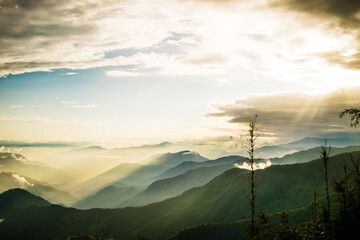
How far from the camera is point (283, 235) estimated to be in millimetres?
35531

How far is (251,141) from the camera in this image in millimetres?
25453

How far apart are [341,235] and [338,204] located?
5.61 metres

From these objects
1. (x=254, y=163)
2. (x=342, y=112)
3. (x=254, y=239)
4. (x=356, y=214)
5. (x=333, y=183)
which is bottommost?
(x=254, y=239)

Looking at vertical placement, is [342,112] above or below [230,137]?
above

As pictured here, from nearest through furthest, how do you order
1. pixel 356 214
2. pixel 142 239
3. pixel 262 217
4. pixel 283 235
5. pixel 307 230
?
pixel 142 239 → pixel 356 214 → pixel 307 230 → pixel 283 235 → pixel 262 217

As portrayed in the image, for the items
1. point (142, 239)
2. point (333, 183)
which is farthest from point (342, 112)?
point (142, 239)

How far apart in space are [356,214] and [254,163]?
9.11m

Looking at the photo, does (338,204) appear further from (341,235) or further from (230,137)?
(230,137)

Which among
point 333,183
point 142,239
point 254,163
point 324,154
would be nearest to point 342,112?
point 324,154

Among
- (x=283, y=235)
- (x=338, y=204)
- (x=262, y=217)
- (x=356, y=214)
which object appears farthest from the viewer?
(x=262, y=217)

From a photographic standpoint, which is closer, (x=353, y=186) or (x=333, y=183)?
(x=333, y=183)

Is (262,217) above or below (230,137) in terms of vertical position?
below

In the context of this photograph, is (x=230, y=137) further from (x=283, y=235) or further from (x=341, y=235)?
(x=283, y=235)

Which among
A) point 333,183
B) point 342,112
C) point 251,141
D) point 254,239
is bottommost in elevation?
point 254,239
